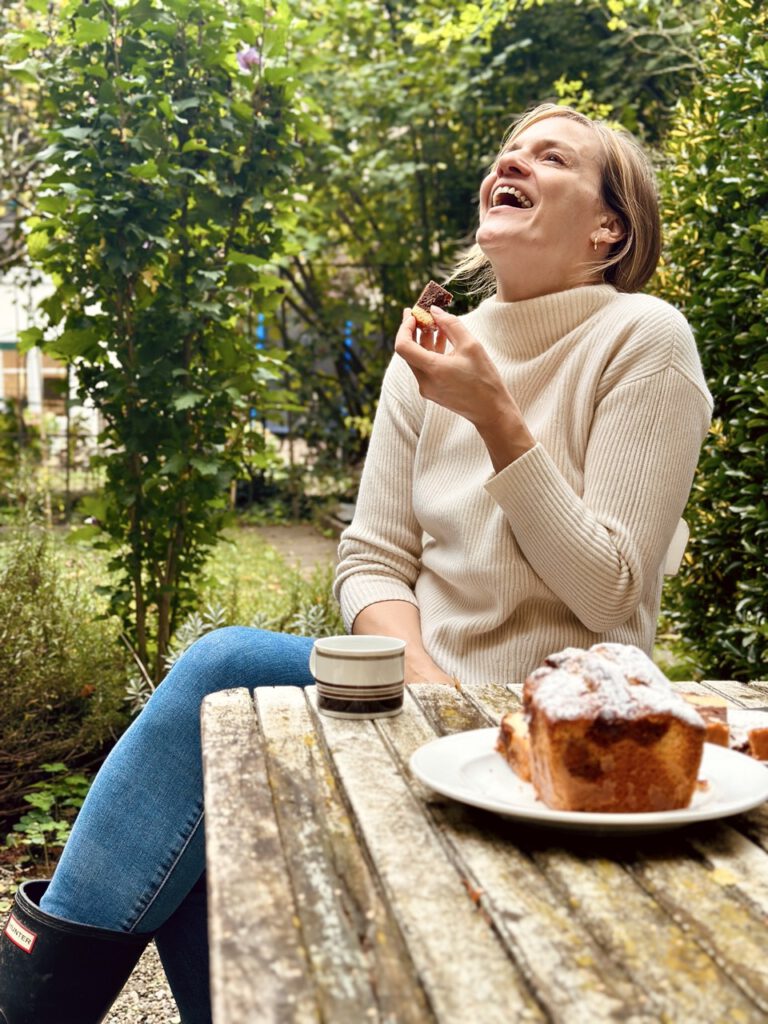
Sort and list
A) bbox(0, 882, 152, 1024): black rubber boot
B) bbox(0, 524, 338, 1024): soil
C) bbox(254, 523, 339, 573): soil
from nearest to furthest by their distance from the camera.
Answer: bbox(0, 882, 152, 1024): black rubber boot
bbox(0, 524, 338, 1024): soil
bbox(254, 523, 339, 573): soil

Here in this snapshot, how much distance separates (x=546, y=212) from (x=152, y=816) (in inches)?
44.8

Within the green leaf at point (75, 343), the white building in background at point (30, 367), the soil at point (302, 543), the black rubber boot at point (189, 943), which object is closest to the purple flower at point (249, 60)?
the green leaf at point (75, 343)

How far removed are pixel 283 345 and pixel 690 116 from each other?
18.6 feet

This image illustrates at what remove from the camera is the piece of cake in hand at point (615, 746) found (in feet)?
3.10

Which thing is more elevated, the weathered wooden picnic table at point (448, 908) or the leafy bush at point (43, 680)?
the weathered wooden picnic table at point (448, 908)

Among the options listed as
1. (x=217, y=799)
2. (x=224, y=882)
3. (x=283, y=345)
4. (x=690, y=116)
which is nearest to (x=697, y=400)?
(x=217, y=799)

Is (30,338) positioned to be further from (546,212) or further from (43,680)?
(546,212)

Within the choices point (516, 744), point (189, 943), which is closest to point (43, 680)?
point (189, 943)

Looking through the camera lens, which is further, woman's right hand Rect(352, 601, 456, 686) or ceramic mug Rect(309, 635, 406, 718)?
woman's right hand Rect(352, 601, 456, 686)

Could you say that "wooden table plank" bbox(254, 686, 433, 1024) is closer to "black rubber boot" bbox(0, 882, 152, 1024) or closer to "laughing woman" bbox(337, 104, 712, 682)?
"black rubber boot" bbox(0, 882, 152, 1024)

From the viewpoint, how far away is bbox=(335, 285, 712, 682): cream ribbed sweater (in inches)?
64.8

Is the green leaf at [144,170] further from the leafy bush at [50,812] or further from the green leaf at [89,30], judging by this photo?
the leafy bush at [50,812]

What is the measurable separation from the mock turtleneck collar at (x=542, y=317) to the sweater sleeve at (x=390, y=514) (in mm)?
189

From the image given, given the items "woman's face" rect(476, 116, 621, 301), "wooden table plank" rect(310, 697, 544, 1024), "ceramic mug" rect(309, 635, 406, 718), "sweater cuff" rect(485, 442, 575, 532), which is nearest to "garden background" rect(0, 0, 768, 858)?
"woman's face" rect(476, 116, 621, 301)
